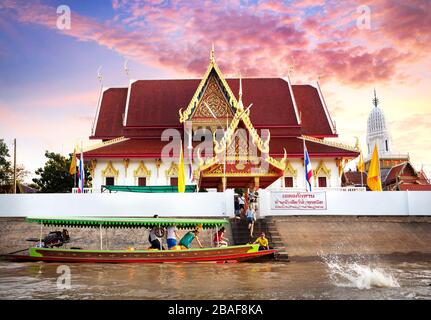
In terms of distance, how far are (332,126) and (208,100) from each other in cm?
784

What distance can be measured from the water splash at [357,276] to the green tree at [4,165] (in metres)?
30.8

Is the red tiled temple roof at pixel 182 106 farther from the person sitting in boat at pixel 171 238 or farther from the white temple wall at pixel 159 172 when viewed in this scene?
the person sitting in boat at pixel 171 238

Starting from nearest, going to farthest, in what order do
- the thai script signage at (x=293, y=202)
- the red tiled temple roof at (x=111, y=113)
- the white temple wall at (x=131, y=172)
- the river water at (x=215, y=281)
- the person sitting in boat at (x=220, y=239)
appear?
1. the river water at (x=215, y=281)
2. the person sitting in boat at (x=220, y=239)
3. the thai script signage at (x=293, y=202)
4. the white temple wall at (x=131, y=172)
5. the red tiled temple roof at (x=111, y=113)

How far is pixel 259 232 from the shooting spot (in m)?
17.4

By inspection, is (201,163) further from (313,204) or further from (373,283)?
(373,283)

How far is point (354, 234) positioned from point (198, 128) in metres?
12.4

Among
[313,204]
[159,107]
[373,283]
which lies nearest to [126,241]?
[313,204]

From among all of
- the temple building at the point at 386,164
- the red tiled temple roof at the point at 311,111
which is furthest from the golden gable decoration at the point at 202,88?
the temple building at the point at 386,164

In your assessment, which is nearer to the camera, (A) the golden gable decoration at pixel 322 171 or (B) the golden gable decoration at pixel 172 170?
(B) the golden gable decoration at pixel 172 170

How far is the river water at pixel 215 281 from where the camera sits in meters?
8.30

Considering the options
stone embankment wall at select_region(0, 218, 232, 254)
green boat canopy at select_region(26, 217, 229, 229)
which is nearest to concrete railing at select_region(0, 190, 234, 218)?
stone embankment wall at select_region(0, 218, 232, 254)

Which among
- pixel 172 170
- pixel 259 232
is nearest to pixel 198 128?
pixel 172 170

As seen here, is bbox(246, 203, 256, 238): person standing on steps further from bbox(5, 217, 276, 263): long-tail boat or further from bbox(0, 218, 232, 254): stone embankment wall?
bbox(5, 217, 276, 263): long-tail boat
